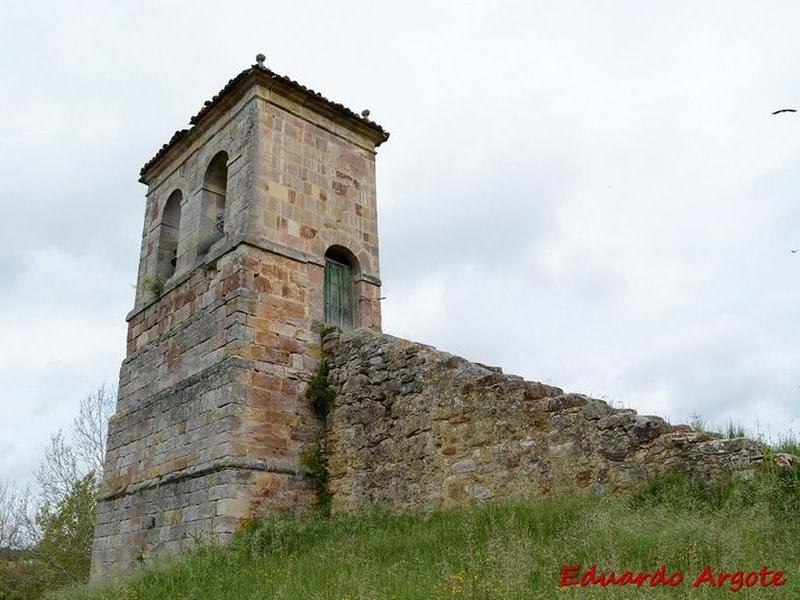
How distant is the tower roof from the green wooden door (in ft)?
8.23

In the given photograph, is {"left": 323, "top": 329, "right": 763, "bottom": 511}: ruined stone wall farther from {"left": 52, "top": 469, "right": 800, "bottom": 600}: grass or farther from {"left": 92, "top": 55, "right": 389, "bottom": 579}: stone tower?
{"left": 92, "top": 55, "right": 389, "bottom": 579}: stone tower

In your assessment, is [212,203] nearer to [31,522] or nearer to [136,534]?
[136,534]

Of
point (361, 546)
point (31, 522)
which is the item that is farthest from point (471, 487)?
point (31, 522)

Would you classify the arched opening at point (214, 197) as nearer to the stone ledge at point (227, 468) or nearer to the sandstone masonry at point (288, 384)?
the sandstone masonry at point (288, 384)

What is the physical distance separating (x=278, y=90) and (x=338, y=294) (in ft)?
10.8

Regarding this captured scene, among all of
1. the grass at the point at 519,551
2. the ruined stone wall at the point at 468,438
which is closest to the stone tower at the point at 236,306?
the ruined stone wall at the point at 468,438

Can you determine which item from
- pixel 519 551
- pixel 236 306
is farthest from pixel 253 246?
pixel 519 551

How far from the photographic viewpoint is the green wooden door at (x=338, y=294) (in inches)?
426

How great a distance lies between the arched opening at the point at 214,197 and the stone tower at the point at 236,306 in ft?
0.07

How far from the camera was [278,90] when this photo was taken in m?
11.1

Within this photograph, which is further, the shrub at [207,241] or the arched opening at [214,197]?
the arched opening at [214,197]

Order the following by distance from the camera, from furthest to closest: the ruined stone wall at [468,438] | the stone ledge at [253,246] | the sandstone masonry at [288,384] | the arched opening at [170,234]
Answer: the arched opening at [170,234]
the stone ledge at [253,246]
the sandstone masonry at [288,384]
the ruined stone wall at [468,438]

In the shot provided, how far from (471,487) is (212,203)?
648cm

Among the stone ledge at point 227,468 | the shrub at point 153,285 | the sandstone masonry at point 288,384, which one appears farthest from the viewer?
the shrub at point 153,285
